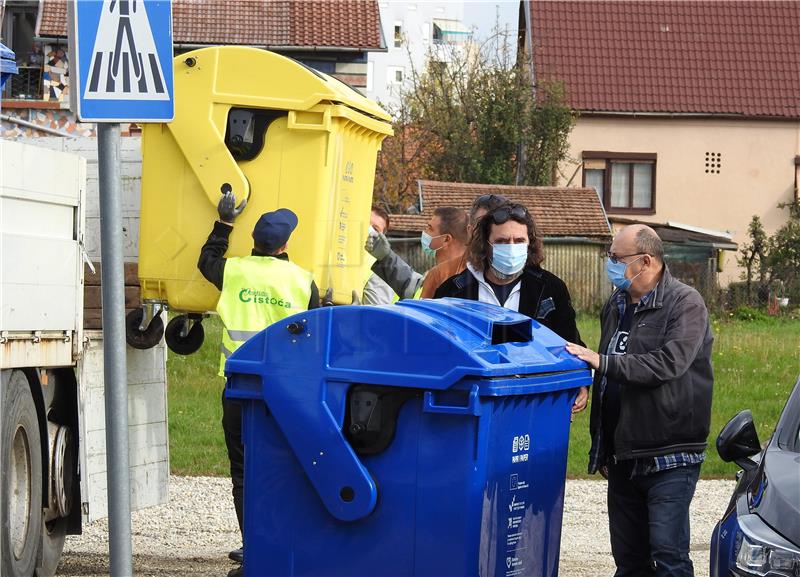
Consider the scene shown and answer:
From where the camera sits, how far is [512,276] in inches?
247

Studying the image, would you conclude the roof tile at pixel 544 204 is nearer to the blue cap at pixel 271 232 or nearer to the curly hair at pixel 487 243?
the blue cap at pixel 271 232

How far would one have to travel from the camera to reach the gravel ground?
24.3 ft

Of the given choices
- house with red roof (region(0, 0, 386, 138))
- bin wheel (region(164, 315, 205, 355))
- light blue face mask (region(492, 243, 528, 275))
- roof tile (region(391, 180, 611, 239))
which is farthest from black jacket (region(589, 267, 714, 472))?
roof tile (region(391, 180, 611, 239))

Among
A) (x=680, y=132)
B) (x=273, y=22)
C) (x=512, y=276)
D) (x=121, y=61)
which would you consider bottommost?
(x=512, y=276)

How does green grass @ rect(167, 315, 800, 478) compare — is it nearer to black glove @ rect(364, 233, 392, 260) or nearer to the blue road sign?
black glove @ rect(364, 233, 392, 260)

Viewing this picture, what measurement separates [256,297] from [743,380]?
10606mm

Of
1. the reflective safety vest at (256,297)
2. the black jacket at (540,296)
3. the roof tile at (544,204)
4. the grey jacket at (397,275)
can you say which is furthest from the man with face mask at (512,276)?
the roof tile at (544,204)

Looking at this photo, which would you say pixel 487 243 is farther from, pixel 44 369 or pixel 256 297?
pixel 44 369

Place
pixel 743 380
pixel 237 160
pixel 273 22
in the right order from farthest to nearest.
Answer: pixel 273 22, pixel 743 380, pixel 237 160

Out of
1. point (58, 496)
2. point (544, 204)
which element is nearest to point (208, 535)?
point (58, 496)

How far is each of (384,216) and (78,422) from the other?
3295 mm

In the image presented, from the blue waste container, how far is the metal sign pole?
1.31 ft

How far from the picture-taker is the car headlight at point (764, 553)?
4613 mm

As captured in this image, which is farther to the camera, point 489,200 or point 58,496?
point 58,496
